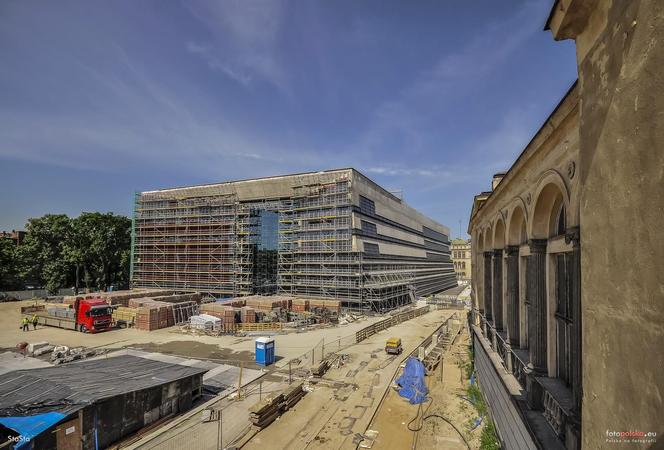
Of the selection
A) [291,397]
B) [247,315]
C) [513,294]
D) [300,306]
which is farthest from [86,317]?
[513,294]

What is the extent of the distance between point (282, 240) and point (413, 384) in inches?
1330

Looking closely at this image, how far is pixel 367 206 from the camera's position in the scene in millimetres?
48062

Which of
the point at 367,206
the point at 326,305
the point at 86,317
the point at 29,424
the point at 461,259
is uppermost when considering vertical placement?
the point at 367,206

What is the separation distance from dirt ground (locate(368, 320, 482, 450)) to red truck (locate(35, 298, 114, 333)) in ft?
91.5

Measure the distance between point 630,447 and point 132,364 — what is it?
17.9 m

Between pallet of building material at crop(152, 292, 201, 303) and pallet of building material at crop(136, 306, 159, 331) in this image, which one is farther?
pallet of building material at crop(152, 292, 201, 303)

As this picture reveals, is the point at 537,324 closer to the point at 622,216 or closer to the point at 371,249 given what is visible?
the point at 622,216

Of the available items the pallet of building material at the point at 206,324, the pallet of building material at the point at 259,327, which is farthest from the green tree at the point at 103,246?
the pallet of building material at the point at 259,327

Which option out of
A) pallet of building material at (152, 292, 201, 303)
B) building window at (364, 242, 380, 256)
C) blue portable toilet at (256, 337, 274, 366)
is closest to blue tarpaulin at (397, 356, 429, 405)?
blue portable toilet at (256, 337, 274, 366)

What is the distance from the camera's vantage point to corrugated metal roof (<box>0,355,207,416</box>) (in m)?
11.3

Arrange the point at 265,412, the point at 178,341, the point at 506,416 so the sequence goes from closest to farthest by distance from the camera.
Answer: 1. the point at 506,416
2. the point at 265,412
3. the point at 178,341

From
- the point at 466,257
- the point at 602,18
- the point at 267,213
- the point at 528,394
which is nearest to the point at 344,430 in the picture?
the point at 528,394

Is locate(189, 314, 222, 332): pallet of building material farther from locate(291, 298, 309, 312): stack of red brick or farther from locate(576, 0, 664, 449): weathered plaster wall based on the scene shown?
locate(576, 0, 664, 449): weathered plaster wall

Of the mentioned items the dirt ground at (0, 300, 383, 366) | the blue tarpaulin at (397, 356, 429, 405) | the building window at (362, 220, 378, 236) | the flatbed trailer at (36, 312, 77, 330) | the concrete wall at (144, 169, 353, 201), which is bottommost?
the dirt ground at (0, 300, 383, 366)
